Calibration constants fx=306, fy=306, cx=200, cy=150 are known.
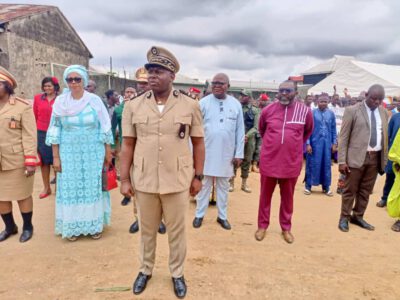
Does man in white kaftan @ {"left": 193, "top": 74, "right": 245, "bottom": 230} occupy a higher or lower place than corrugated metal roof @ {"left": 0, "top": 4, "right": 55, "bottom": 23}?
lower

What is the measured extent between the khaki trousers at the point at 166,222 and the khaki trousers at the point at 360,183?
107 inches

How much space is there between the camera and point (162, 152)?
2381 millimetres

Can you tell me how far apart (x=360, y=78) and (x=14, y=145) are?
15306mm

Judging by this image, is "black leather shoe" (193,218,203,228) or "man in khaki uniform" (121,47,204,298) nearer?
"man in khaki uniform" (121,47,204,298)

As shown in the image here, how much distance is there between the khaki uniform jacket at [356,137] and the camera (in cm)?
404

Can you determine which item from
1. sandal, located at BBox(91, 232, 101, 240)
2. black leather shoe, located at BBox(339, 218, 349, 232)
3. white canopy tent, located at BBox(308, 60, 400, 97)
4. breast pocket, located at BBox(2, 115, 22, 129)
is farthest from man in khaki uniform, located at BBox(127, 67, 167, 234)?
white canopy tent, located at BBox(308, 60, 400, 97)

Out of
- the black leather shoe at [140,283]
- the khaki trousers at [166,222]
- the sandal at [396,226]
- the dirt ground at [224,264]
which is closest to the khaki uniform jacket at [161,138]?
the khaki trousers at [166,222]

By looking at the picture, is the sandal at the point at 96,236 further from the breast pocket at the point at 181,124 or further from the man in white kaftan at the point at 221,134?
the breast pocket at the point at 181,124

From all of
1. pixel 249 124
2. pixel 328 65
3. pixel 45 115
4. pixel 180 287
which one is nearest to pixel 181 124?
pixel 180 287

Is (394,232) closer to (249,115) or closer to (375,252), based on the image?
(375,252)

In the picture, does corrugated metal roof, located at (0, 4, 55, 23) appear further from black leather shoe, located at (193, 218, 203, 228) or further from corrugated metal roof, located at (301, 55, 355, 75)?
corrugated metal roof, located at (301, 55, 355, 75)

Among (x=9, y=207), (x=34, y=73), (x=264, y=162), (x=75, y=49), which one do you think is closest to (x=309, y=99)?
(x=264, y=162)

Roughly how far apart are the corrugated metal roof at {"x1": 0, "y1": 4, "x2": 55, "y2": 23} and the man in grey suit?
11.2m

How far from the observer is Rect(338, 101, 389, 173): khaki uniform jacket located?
4.04m
